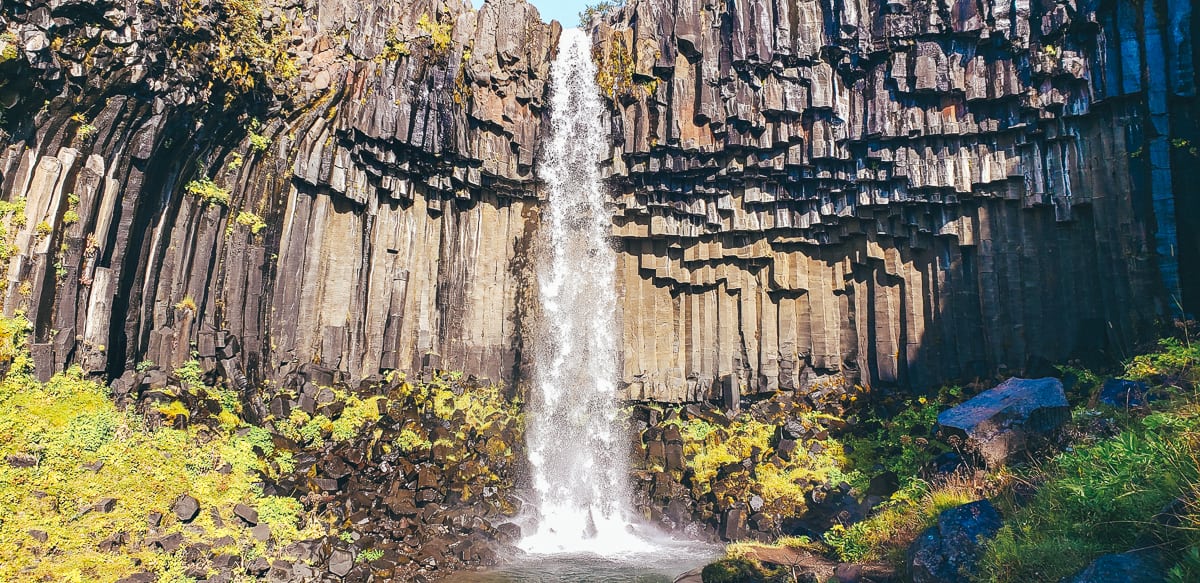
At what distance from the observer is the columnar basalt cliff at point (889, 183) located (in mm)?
15695

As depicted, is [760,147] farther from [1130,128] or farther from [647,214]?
[1130,128]

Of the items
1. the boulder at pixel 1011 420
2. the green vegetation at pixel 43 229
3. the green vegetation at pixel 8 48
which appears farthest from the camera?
the green vegetation at pixel 43 229

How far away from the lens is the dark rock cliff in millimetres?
13430

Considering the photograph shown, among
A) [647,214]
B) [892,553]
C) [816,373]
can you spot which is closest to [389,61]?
[647,214]

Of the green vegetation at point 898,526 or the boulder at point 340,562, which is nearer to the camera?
the green vegetation at point 898,526

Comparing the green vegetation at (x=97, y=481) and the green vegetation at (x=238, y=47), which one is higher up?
the green vegetation at (x=238, y=47)

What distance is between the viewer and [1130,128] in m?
15.7

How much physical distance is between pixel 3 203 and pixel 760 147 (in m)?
15.2

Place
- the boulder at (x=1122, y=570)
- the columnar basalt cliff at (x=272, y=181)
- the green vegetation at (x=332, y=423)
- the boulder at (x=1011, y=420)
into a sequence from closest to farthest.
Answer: the boulder at (x=1122, y=570) → the boulder at (x=1011, y=420) → the columnar basalt cliff at (x=272, y=181) → the green vegetation at (x=332, y=423)

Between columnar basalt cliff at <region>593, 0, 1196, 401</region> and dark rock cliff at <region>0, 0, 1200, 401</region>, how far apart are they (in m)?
0.06

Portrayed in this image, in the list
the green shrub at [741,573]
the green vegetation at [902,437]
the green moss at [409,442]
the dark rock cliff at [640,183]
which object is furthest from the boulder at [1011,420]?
the green moss at [409,442]

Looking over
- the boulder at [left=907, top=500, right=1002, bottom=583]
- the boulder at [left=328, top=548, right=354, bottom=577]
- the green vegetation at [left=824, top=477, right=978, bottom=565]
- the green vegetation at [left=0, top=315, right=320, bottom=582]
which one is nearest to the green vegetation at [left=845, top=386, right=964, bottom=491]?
the green vegetation at [left=824, top=477, right=978, bottom=565]

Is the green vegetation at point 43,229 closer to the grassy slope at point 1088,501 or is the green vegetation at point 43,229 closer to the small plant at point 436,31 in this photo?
the small plant at point 436,31

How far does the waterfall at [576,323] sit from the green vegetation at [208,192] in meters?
7.70
